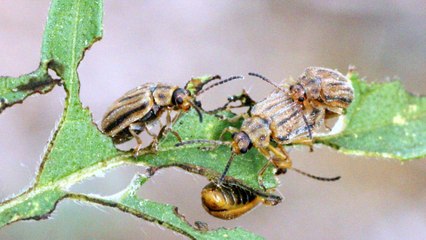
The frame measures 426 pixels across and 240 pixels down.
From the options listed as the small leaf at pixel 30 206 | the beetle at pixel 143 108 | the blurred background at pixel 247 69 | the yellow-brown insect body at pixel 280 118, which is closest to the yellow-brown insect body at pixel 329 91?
the yellow-brown insect body at pixel 280 118

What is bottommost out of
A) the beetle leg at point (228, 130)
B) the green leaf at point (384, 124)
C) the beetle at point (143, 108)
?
the green leaf at point (384, 124)

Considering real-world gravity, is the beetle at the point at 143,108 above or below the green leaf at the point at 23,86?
below

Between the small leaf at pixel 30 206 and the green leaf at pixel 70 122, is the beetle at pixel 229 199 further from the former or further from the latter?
the small leaf at pixel 30 206

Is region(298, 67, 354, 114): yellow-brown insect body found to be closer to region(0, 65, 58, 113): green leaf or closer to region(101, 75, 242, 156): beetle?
region(101, 75, 242, 156): beetle

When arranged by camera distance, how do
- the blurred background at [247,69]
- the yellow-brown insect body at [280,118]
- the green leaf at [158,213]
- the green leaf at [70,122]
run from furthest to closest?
the blurred background at [247,69]
the yellow-brown insect body at [280,118]
the green leaf at [158,213]
the green leaf at [70,122]

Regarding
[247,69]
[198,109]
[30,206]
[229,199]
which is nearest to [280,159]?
[229,199]

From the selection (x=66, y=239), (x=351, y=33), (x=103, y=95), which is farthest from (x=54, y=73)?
(x=351, y=33)

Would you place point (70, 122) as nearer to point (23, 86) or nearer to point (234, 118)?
point (23, 86)
